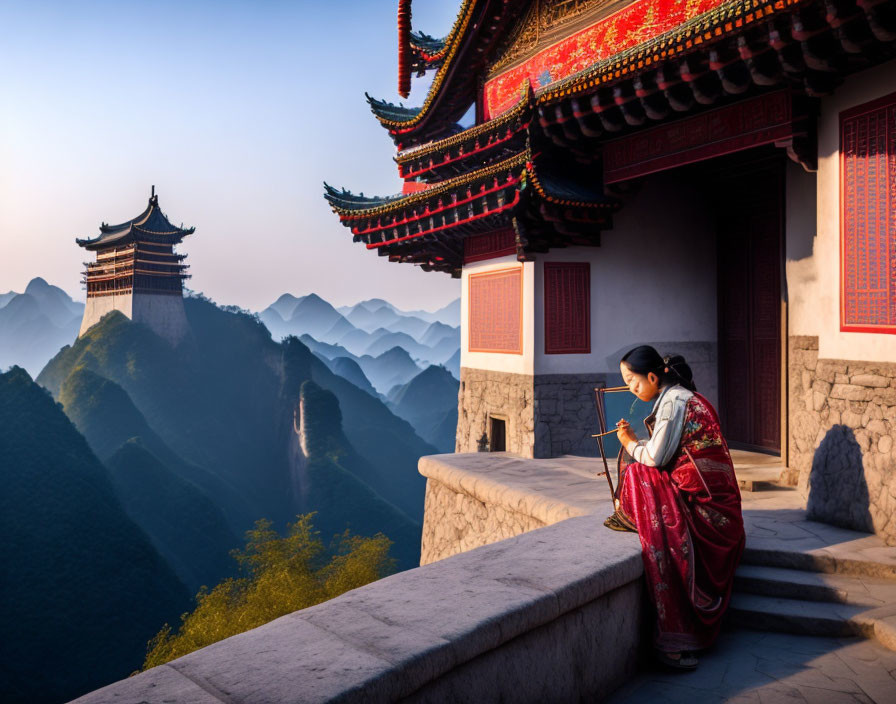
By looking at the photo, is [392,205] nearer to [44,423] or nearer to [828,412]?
[828,412]

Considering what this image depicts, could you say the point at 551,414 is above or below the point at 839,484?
above

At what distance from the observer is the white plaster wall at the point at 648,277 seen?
9.75 m

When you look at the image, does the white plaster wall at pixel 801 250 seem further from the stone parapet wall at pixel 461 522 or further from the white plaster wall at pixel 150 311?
the white plaster wall at pixel 150 311

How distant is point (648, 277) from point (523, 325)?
1.94m

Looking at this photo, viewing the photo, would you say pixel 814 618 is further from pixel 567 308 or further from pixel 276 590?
pixel 276 590

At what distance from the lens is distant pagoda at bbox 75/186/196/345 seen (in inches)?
1925

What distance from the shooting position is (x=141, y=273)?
51000mm

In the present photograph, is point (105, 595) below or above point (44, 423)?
below

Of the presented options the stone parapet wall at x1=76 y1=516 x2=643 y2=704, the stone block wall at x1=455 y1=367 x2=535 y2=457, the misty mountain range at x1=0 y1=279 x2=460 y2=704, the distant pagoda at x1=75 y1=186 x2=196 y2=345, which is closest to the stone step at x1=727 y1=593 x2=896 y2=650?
the stone parapet wall at x1=76 y1=516 x2=643 y2=704

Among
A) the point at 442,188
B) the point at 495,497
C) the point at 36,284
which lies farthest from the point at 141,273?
the point at 36,284

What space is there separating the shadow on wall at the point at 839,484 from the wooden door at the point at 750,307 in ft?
12.0

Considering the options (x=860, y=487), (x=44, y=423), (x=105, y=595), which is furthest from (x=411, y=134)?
(x=44, y=423)

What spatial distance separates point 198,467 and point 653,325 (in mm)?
48040

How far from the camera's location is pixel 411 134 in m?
13.5
